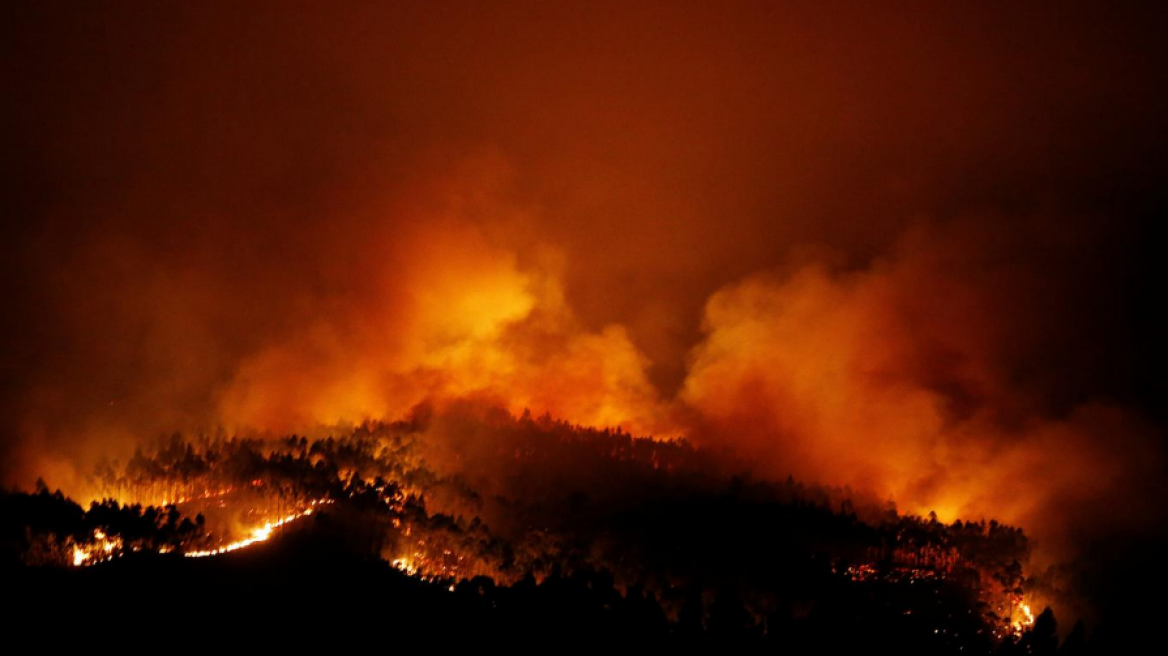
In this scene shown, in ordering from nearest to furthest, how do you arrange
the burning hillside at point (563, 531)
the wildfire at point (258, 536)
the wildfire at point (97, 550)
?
the wildfire at point (97, 550)
the wildfire at point (258, 536)
the burning hillside at point (563, 531)

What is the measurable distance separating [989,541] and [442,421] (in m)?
18.2

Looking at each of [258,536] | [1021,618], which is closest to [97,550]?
[258,536]

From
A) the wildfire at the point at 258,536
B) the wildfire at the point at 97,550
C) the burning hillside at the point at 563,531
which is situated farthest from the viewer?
the burning hillside at the point at 563,531

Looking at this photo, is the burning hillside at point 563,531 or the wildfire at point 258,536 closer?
the wildfire at point 258,536

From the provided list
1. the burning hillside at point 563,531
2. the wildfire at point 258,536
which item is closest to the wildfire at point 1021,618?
the burning hillside at point 563,531

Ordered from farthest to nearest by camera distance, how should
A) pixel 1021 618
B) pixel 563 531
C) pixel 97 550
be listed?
pixel 563 531 → pixel 1021 618 → pixel 97 550

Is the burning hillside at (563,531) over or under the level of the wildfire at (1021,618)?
over

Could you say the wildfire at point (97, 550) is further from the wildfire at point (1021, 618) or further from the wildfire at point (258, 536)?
the wildfire at point (1021, 618)

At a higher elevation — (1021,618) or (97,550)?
(97,550)

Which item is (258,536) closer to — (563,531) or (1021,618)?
(563,531)

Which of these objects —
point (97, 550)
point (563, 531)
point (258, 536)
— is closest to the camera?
point (97, 550)

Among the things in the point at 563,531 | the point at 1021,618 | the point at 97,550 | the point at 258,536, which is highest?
the point at 563,531

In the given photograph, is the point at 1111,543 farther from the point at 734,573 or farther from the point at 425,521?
the point at 425,521

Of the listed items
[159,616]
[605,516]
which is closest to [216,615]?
[159,616]
